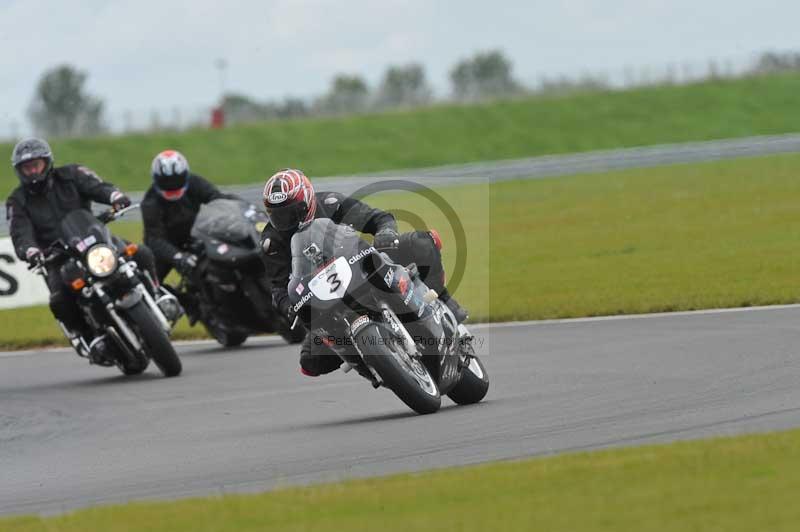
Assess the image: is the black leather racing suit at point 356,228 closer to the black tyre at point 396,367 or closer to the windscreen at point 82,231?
the black tyre at point 396,367

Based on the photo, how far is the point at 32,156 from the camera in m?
13.0

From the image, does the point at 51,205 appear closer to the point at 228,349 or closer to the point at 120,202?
the point at 120,202

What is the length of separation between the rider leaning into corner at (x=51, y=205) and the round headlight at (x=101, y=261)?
42cm

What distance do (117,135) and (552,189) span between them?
20.9 meters

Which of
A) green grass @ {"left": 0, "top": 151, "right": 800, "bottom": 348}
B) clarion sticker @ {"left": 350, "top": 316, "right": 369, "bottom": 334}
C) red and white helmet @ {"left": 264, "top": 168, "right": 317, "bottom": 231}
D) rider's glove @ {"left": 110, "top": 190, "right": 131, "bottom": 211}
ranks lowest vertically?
green grass @ {"left": 0, "top": 151, "right": 800, "bottom": 348}

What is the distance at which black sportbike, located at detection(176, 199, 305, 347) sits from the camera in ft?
48.1

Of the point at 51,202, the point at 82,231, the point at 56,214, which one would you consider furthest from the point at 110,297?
the point at 51,202

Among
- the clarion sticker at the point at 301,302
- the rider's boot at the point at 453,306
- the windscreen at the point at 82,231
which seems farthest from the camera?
the windscreen at the point at 82,231

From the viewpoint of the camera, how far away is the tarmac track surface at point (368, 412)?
7465mm

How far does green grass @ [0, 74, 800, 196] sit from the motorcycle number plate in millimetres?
32380

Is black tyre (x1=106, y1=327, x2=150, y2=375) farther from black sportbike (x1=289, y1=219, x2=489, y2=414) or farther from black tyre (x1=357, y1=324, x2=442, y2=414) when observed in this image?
black tyre (x1=357, y1=324, x2=442, y2=414)

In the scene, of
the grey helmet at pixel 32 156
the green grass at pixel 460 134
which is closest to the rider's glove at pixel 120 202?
the grey helmet at pixel 32 156

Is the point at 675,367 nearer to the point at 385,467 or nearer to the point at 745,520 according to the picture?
the point at 385,467

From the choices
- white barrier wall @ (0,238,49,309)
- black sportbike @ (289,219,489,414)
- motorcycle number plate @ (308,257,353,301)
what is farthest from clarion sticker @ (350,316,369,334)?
white barrier wall @ (0,238,49,309)
